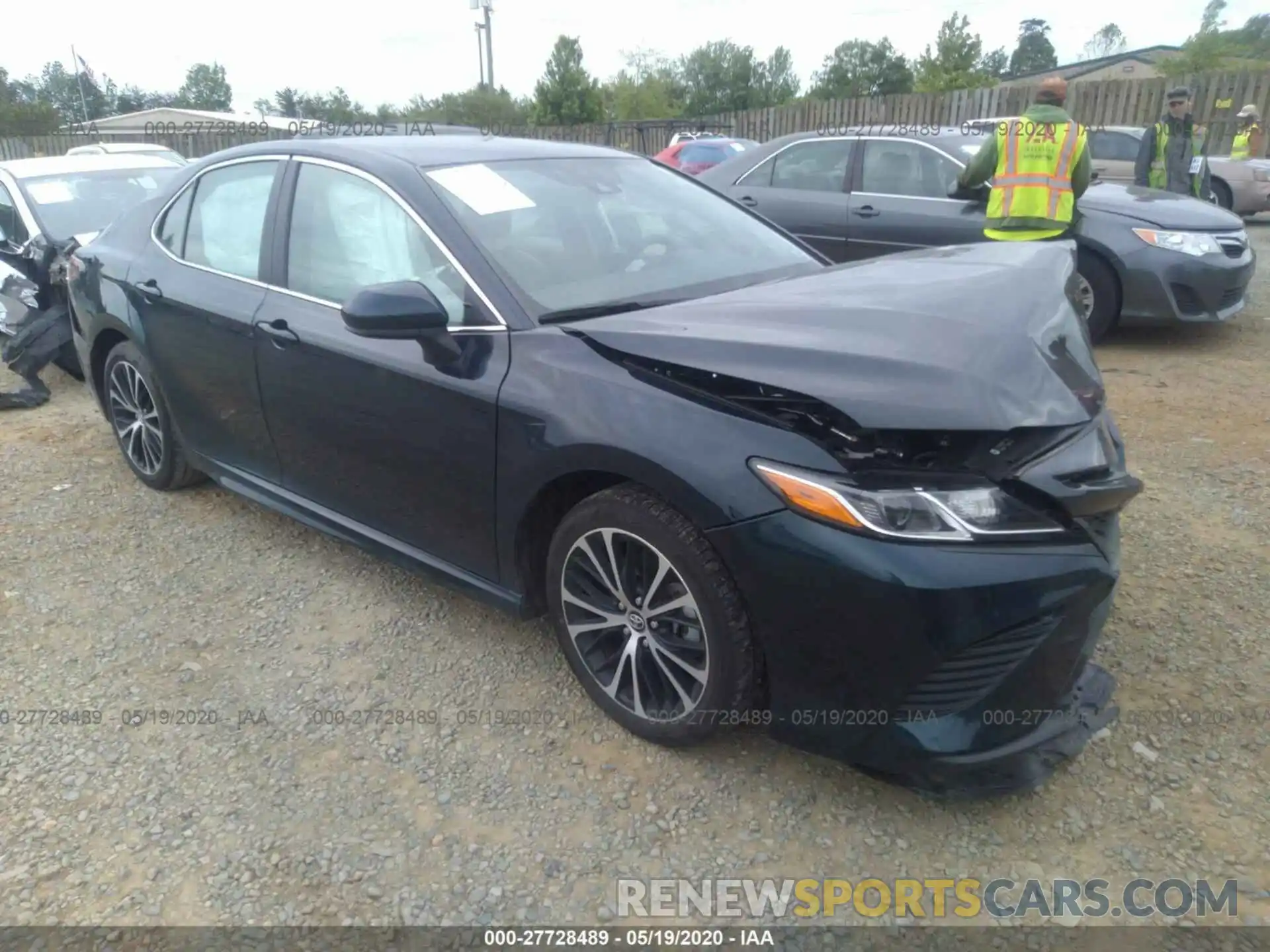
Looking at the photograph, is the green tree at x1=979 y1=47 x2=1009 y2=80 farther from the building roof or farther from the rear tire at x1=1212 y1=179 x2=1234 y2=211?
the rear tire at x1=1212 y1=179 x2=1234 y2=211

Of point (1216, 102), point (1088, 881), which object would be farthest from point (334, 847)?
point (1216, 102)

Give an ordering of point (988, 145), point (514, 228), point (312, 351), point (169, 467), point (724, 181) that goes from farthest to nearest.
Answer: point (724, 181), point (988, 145), point (169, 467), point (312, 351), point (514, 228)

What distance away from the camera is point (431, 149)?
10.8 ft

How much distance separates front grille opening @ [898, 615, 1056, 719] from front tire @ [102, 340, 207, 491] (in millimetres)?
3401

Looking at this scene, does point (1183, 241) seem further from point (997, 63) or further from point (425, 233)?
point (997, 63)

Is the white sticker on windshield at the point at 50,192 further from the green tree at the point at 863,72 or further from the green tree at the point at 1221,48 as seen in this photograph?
the green tree at the point at 863,72

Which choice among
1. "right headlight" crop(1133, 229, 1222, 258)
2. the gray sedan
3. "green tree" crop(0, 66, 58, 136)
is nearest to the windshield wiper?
the gray sedan

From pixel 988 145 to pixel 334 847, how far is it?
579 centimetres

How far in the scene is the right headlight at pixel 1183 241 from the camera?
625 cm

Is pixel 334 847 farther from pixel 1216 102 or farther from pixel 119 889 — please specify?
pixel 1216 102

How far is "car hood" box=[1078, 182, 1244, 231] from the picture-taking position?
6.33 metres

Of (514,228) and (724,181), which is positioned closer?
(514,228)

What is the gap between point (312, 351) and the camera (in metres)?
3.13

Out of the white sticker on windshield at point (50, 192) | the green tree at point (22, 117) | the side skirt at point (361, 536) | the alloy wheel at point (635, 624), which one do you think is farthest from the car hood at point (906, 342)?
the green tree at point (22, 117)
